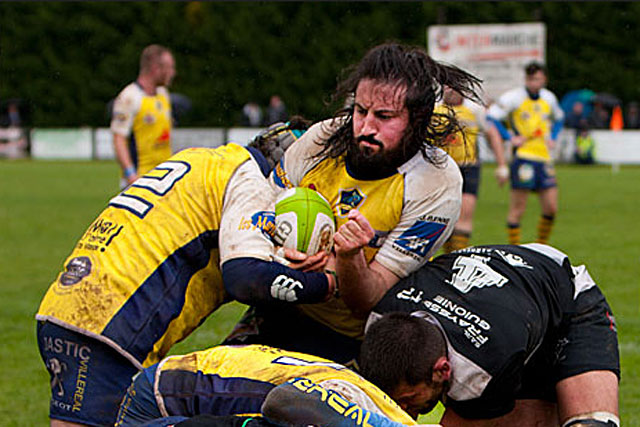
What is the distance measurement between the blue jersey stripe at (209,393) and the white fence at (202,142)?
24055 mm

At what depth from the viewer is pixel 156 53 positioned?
10.5 metres

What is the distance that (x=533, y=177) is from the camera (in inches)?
481

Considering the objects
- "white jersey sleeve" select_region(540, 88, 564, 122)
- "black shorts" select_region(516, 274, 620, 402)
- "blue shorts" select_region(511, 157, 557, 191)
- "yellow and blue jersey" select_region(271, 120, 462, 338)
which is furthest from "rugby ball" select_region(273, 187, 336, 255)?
"white jersey sleeve" select_region(540, 88, 564, 122)

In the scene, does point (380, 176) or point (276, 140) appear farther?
point (276, 140)

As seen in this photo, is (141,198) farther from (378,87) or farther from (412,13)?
(412,13)

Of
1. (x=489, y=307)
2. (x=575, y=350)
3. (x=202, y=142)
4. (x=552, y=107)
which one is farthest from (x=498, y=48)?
(x=489, y=307)

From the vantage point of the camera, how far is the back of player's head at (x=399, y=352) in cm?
326

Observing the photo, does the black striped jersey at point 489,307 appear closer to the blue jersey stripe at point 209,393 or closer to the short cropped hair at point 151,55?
the blue jersey stripe at point 209,393

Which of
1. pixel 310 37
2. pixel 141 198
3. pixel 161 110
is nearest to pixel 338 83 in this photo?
pixel 141 198

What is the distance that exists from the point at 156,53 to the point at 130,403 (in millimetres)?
7606

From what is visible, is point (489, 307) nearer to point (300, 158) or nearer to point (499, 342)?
point (499, 342)

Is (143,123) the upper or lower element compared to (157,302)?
lower

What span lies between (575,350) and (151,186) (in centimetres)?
181

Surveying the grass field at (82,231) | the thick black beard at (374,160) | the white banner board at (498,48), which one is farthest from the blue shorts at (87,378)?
the white banner board at (498,48)
